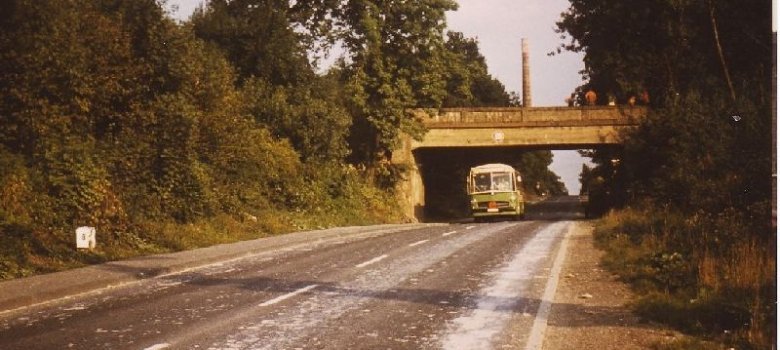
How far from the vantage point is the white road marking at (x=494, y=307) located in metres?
8.10

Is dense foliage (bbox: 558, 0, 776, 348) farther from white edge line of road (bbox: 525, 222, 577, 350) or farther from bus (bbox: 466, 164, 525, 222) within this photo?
bus (bbox: 466, 164, 525, 222)

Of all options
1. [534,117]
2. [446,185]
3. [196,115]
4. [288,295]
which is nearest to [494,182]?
[534,117]

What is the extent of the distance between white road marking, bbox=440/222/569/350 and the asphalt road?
2cm

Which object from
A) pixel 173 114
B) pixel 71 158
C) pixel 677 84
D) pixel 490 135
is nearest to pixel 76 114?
pixel 71 158

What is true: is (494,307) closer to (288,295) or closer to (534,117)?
(288,295)

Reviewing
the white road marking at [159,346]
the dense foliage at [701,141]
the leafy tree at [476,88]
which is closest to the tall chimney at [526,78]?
the leafy tree at [476,88]

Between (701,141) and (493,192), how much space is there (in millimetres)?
19575

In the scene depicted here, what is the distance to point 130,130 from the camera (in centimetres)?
2256

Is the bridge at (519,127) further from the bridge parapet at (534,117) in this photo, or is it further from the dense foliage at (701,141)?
the dense foliage at (701,141)

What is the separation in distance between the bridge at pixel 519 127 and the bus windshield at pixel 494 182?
213 cm

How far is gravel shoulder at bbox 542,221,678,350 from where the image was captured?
25.9ft

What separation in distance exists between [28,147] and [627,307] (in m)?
16.1

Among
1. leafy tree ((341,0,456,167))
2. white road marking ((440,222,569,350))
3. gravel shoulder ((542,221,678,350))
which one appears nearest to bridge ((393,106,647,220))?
leafy tree ((341,0,456,167))

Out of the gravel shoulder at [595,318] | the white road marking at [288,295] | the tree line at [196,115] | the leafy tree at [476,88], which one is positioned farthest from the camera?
the leafy tree at [476,88]
